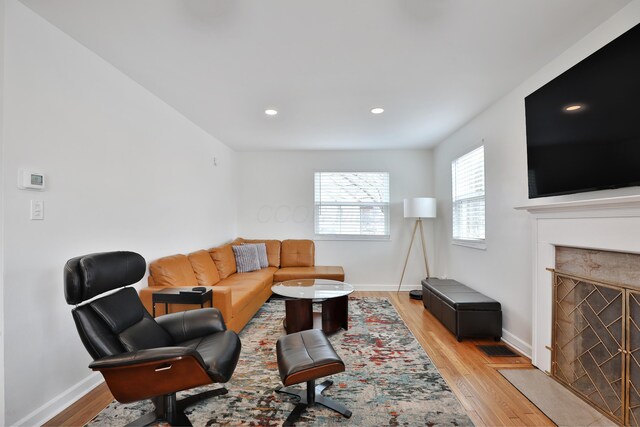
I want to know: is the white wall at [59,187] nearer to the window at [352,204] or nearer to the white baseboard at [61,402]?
the white baseboard at [61,402]

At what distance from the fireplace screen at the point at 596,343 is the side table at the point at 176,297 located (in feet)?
9.42

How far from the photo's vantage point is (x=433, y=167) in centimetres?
566

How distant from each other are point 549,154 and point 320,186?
3869 mm

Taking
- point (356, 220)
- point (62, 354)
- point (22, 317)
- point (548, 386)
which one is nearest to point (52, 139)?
point (22, 317)

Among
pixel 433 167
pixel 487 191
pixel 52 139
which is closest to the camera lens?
pixel 52 139

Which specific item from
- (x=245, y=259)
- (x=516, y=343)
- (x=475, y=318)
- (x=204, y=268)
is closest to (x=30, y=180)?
(x=204, y=268)

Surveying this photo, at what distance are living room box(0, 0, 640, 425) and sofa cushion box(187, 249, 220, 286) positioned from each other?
0.75 feet

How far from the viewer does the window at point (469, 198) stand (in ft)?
12.7

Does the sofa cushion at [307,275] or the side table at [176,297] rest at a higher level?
the side table at [176,297]

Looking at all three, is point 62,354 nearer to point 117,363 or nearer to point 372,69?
point 117,363

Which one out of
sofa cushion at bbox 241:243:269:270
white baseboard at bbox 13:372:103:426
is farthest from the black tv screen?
sofa cushion at bbox 241:243:269:270

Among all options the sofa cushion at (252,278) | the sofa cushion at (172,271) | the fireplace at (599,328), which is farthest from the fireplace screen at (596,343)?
the sofa cushion at (172,271)

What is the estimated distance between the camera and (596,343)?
2.06 metres

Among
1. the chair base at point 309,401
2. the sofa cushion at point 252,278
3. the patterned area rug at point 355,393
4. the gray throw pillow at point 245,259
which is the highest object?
the gray throw pillow at point 245,259
